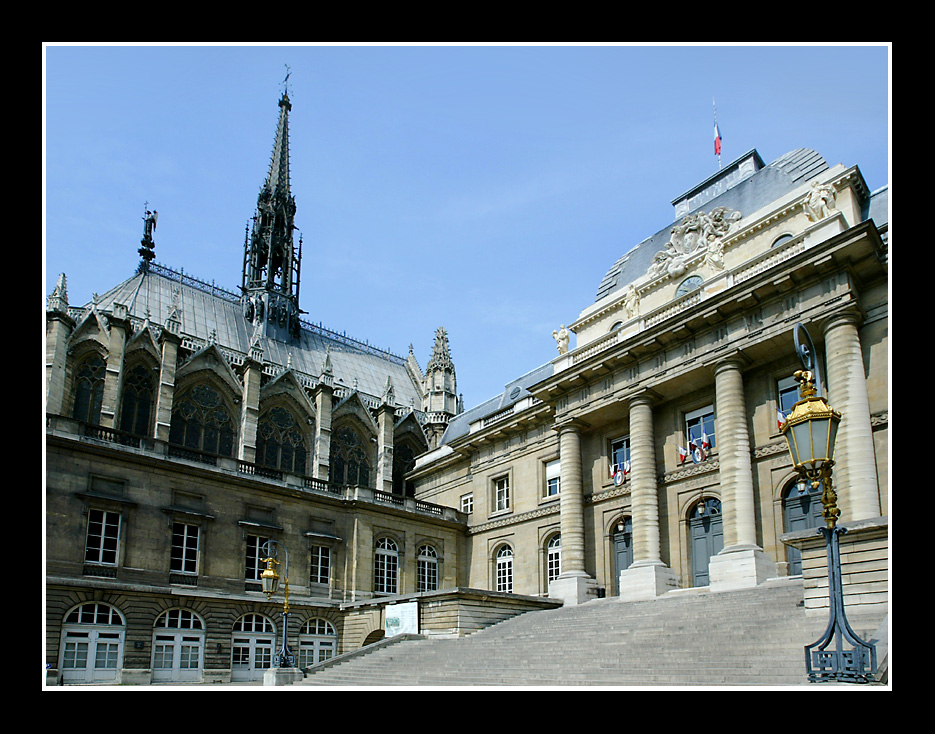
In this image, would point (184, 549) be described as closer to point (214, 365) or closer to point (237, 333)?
point (214, 365)

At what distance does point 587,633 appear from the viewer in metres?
21.7

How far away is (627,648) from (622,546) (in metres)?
10.6

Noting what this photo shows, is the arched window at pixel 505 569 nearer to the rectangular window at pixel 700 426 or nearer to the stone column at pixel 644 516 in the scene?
the stone column at pixel 644 516

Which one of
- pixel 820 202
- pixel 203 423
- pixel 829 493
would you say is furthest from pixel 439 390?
pixel 829 493

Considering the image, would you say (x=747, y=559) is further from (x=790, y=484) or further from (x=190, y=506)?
(x=190, y=506)

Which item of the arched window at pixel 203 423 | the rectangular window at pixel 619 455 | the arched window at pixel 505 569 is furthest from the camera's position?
the arched window at pixel 203 423

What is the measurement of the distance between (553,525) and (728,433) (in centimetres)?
1038

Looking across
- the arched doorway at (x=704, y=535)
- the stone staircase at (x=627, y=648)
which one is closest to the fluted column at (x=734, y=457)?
the arched doorway at (x=704, y=535)

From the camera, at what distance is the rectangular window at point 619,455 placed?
29.9 metres

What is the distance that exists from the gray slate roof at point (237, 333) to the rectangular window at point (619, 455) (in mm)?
21894

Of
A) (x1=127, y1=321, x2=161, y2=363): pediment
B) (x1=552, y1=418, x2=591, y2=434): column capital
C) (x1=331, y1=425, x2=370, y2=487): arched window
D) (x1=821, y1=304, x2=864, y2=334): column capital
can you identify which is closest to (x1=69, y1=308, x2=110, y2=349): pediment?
(x1=127, y1=321, x2=161, y2=363): pediment

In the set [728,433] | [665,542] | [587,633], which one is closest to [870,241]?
[728,433]

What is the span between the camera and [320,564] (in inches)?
1296

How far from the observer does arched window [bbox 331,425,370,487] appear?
141ft
